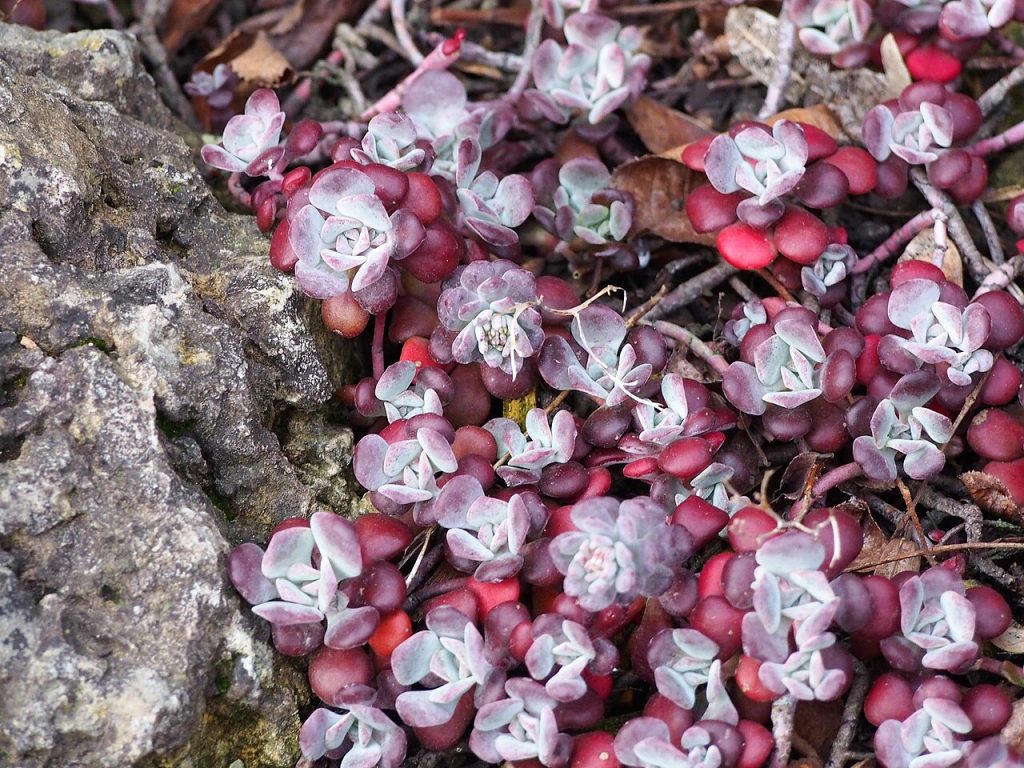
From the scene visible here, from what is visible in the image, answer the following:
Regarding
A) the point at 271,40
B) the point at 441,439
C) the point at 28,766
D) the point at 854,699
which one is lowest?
the point at 854,699

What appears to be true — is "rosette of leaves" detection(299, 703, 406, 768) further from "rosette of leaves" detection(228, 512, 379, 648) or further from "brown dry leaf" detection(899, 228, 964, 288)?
"brown dry leaf" detection(899, 228, 964, 288)

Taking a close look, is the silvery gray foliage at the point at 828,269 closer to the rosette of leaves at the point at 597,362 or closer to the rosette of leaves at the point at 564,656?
the rosette of leaves at the point at 597,362

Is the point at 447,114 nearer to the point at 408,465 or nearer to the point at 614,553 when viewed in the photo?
the point at 408,465

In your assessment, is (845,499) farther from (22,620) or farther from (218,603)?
(22,620)

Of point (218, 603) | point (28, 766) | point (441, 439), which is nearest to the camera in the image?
point (28, 766)

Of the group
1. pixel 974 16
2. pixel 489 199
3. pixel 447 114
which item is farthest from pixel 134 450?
pixel 974 16

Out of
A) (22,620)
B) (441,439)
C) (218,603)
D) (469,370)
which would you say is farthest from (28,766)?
(469,370)
